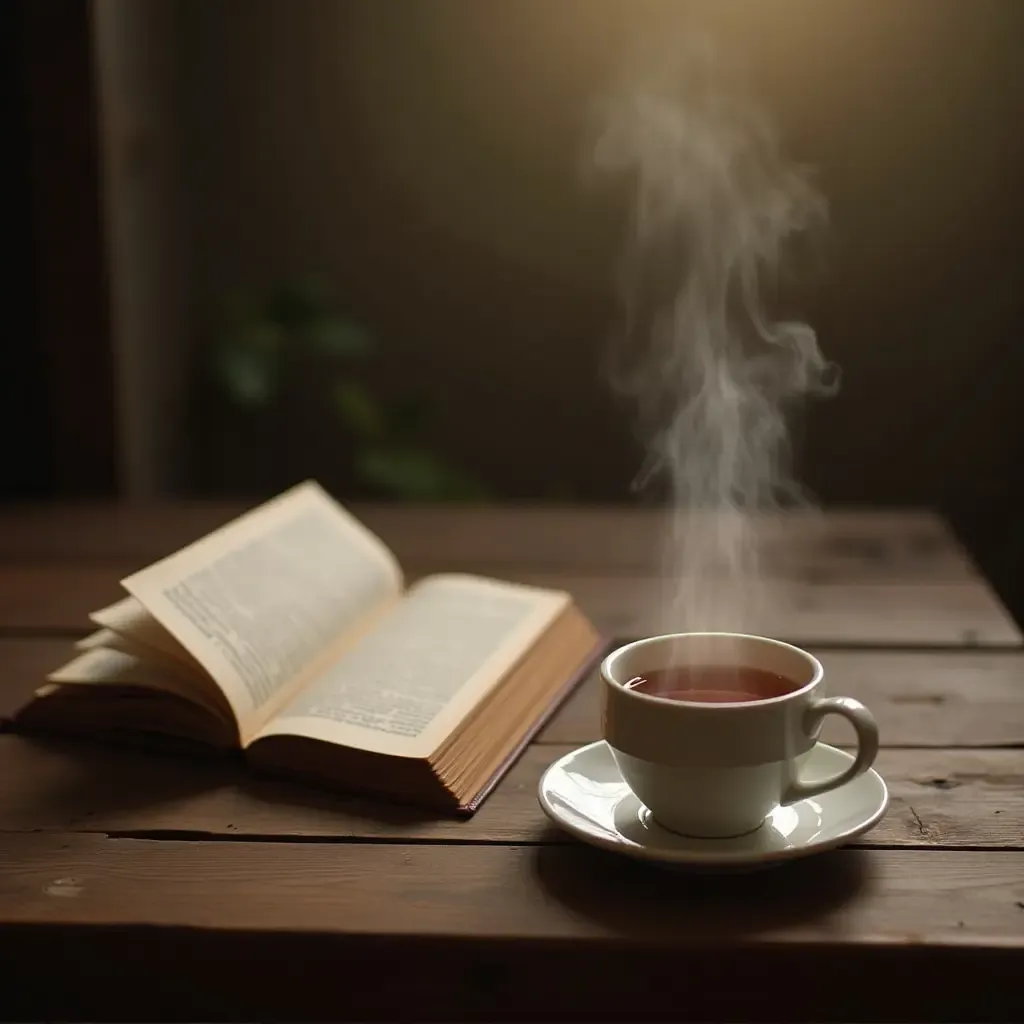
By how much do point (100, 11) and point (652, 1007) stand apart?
1.35m

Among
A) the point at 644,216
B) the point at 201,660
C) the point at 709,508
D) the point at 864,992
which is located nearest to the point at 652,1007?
the point at 864,992

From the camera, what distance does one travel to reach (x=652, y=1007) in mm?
670

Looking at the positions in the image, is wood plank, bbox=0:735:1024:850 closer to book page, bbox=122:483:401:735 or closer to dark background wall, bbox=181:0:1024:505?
book page, bbox=122:483:401:735

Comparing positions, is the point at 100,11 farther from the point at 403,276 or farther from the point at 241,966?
the point at 241,966

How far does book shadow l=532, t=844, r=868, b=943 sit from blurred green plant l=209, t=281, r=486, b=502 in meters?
1.21

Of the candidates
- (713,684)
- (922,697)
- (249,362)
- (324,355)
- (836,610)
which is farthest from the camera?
(324,355)

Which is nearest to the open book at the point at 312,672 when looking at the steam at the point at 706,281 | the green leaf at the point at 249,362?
the steam at the point at 706,281

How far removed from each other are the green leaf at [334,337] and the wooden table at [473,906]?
104 centimetres

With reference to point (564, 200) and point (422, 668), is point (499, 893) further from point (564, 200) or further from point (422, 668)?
point (564, 200)

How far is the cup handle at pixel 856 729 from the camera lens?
0.71 m

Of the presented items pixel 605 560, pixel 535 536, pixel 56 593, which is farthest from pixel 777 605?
pixel 56 593

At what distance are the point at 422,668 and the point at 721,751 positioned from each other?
301 mm

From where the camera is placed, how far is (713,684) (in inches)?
30.6

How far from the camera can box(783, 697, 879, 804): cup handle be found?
71 centimetres
